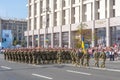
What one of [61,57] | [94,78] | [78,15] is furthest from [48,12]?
[94,78]

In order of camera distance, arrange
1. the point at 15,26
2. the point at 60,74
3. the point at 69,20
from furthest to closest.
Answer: the point at 15,26 → the point at 69,20 → the point at 60,74

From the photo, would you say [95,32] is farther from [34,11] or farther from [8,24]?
[8,24]

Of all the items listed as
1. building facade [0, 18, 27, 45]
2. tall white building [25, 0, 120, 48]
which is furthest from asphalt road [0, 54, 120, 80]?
building facade [0, 18, 27, 45]

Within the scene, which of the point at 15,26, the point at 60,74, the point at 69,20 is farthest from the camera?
the point at 15,26

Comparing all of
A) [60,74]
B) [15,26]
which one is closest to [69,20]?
[60,74]

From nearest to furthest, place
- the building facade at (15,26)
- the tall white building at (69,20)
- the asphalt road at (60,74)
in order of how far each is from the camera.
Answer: the asphalt road at (60,74)
the tall white building at (69,20)
the building facade at (15,26)

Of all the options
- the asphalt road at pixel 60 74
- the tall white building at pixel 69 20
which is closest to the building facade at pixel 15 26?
the tall white building at pixel 69 20

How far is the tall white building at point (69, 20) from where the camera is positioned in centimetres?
5794

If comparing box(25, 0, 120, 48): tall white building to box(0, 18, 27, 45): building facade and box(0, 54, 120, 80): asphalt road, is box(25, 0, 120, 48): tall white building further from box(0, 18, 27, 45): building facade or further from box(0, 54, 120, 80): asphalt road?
box(0, 18, 27, 45): building facade

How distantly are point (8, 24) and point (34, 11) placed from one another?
63.4 metres

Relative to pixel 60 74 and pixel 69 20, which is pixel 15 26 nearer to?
pixel 69 20

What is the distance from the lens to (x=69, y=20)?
71.4 m

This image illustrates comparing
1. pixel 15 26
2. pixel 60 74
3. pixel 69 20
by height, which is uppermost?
pixel 15 26

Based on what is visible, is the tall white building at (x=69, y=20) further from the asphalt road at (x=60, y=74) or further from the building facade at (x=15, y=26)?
the building facade at (x=15, y=26)
